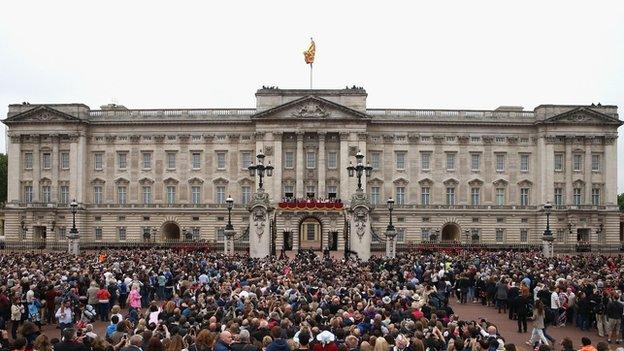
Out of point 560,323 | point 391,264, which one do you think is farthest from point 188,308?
point 391,264

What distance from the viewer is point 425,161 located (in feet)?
260

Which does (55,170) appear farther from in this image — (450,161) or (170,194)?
(450,161)

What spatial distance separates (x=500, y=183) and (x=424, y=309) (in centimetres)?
6244

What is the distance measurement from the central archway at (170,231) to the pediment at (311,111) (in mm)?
16137

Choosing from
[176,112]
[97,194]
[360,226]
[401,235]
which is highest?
[176,112]

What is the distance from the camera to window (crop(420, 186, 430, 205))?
78.9m

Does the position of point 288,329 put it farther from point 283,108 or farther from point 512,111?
point 512,111

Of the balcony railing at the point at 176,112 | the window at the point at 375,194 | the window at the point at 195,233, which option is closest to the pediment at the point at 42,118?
the balcony railing at the point at 176,112

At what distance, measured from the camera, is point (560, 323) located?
83.0 ft

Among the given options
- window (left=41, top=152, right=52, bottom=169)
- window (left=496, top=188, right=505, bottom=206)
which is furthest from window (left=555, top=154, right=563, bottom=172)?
window (left=41, top=152, right=52, bottom=169)

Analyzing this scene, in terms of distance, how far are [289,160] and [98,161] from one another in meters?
22.2

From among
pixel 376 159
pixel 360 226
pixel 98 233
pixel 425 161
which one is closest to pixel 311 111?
pixel 376 159

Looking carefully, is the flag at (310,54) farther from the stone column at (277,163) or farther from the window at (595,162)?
the window at (595,162)

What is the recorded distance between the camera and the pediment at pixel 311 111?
76062mm
